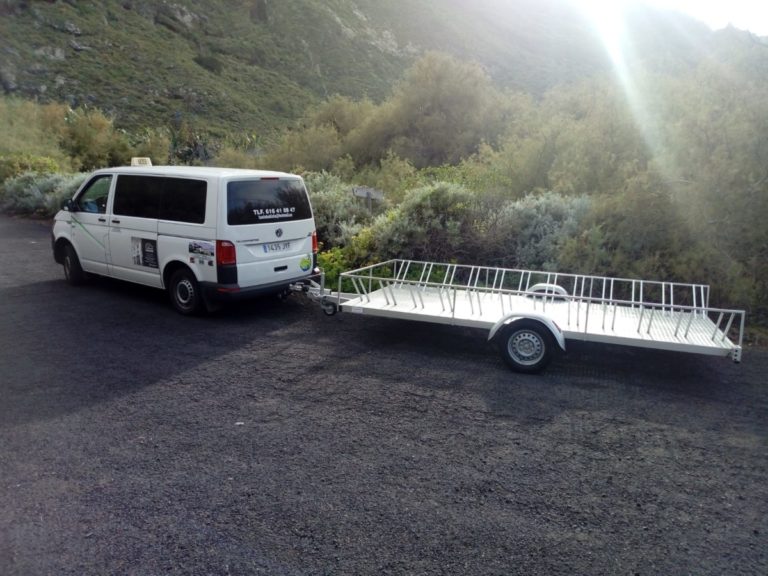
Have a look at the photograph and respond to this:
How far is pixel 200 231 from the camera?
25.1ft

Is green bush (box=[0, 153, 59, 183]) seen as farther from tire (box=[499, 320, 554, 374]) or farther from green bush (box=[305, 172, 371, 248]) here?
tire (box=[499, 320, 554, 374])

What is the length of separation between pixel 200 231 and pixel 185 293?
3.14 feet

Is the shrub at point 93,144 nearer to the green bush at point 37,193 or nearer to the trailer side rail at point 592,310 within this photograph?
the green bush at point 37,193

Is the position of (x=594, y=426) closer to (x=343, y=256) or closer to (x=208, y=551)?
(x=208, y=551)

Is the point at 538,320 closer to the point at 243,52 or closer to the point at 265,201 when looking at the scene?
the point at 265,201

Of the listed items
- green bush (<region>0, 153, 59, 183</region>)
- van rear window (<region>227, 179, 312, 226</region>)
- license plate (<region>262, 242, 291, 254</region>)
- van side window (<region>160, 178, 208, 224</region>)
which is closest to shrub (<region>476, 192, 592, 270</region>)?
van rear window (<region>227, 179, 312, 226</region>)

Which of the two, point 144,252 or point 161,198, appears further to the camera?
point 144,252

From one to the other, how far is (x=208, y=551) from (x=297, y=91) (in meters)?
48.9

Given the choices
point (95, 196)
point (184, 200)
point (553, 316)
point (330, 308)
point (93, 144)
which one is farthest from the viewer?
point (93, 144)

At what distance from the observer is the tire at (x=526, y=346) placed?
5910 mm

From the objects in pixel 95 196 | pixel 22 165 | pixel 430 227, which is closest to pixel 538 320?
pixel 430 227

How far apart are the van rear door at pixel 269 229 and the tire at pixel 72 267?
3.52 m

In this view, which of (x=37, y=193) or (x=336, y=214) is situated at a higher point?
(x=37, y=193)

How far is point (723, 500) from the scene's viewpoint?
389 cm
